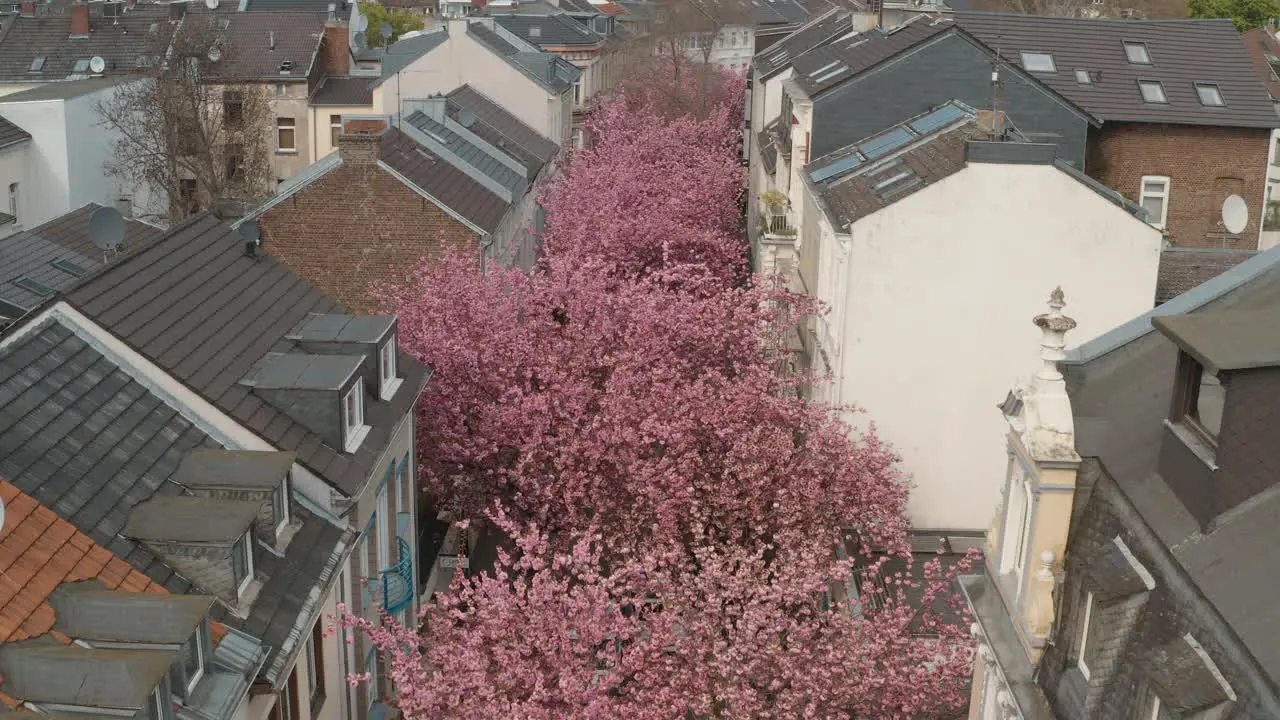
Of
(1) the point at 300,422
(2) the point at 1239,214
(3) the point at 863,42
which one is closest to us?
(1) the point at 300,422

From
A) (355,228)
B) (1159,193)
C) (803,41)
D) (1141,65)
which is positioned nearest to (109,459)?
(355,228)

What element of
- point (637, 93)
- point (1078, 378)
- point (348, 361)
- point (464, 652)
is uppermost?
point (1078, 378)

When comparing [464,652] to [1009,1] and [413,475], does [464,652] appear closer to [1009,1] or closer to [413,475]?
[413,475]

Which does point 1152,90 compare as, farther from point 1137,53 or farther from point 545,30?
point 545,30

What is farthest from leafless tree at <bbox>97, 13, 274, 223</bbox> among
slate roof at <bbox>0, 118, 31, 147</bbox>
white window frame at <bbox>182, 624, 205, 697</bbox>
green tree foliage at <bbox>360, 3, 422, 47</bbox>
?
white window frame at <bbox>182, 624, 205, 697</bbox>

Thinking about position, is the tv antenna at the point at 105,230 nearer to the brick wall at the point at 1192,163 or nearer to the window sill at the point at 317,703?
the window sill at the point at 317,703

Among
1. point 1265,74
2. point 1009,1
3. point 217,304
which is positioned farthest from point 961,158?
point 1009,1
